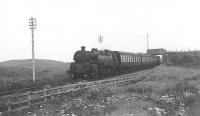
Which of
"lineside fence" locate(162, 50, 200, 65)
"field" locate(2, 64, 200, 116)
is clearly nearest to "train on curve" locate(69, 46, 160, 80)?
"field" locate(2, 64, 200, 116)

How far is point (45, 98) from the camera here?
58.4ft

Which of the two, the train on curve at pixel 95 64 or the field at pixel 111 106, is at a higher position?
the train on curve at pixel 95 64

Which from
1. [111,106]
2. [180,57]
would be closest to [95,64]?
[111,106]

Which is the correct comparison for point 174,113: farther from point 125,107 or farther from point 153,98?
point 153,98

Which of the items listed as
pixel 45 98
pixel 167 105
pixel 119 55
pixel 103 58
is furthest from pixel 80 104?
pixel 119 55

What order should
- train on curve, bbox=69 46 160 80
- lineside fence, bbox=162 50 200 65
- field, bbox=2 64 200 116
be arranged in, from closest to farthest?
field, bbox=2 64 200 116, train on curve, bbox=69 46 160 80, lineside fence, bbox=162 50 200 65

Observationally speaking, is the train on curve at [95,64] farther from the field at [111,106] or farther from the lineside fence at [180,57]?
the lineside fence at [180,57]

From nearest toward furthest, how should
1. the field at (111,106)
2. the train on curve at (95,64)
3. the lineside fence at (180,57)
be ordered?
the field at (111,106) → the train on curve at (95,64) → the lineside fence at (180,57)

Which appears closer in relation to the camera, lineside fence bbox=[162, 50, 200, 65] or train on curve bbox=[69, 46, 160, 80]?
train on curve bbox=[69, 46, 160, 80]

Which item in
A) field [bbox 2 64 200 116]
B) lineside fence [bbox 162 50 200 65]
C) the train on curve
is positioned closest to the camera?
field [bbox 2 64 200 116]

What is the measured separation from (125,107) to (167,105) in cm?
238

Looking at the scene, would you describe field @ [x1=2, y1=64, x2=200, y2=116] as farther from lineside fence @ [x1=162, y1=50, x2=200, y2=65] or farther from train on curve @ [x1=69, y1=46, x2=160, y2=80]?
lineside fence @ [x1=162, y1=50, x2=200, y2=65]

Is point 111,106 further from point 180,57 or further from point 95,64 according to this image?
point 180,57

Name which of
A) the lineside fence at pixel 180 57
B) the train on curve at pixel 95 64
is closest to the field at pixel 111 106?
the train on curve at pixel 95 64
